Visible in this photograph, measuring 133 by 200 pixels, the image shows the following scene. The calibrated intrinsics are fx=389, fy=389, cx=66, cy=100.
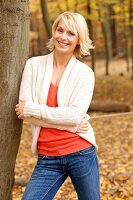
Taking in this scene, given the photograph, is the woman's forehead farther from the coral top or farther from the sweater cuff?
the sweater cuff

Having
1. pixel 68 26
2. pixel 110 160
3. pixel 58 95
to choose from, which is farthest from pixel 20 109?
pixel 110 160

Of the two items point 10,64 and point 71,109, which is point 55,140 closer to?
point 71,109

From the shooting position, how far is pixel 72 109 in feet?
9.29

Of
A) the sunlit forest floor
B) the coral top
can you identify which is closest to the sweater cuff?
the coral top

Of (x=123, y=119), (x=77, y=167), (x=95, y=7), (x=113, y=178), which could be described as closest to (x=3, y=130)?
(x=77, y=167)

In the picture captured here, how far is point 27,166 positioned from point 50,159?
3.93 m

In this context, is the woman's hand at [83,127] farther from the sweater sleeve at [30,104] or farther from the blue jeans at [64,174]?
the blue jeans at [64,174]

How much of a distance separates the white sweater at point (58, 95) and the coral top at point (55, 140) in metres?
0.04

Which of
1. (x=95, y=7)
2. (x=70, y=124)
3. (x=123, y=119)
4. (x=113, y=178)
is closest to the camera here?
(x=70, y=124)

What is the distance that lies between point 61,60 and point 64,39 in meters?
0.17

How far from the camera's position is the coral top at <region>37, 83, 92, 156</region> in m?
2.86

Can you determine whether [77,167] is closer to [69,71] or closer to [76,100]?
[76,100]

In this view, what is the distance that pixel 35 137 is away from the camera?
115 inches

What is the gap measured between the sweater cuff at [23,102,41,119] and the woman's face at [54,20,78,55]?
0.47m
